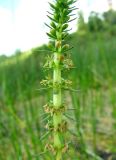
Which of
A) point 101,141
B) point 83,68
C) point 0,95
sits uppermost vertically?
point 83,68

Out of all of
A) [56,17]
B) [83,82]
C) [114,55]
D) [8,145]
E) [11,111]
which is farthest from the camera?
[114,55]

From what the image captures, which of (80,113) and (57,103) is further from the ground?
(57,103)

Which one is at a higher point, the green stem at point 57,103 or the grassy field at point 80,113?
the green stem at point 57,103

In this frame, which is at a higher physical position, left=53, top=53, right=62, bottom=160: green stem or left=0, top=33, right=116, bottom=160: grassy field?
left=53, top=53, right=62, bottom=160: green stem

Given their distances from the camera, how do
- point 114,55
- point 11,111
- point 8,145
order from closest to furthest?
point 11,111
point 8,145
point 114,55

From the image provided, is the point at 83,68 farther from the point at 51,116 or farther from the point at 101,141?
the point at 51,116

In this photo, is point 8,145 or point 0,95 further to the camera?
point 0,95

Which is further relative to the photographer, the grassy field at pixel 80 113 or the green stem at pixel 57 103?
the grassy field at pixel 80 113

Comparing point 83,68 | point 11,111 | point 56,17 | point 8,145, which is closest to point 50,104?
point 56,17

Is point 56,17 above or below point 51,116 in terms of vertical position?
above

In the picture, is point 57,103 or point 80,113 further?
point 80,113

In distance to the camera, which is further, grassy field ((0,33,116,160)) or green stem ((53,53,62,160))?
grassy field ((0,33,116,160))
